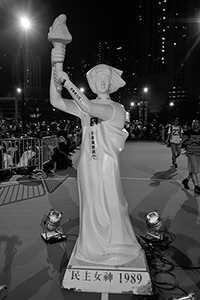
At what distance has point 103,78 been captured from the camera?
317cm

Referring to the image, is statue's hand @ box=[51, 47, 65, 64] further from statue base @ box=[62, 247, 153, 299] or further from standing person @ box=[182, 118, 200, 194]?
standing person @ box=[182, 118, 200, 194]

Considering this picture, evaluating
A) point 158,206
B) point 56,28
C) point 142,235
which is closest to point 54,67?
point 56,28

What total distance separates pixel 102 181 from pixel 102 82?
3.69 feet

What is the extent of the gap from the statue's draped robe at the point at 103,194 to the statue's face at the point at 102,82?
5.9 inches

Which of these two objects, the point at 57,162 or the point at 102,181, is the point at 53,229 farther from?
the point at 57,162

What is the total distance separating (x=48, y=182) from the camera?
873 centimetres

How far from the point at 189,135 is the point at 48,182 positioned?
14.5 feet

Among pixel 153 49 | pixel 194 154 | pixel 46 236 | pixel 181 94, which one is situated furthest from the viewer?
pixel 153 49

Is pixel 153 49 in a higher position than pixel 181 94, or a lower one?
higher

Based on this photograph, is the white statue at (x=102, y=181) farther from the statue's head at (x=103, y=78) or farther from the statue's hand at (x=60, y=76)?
the statue's hand at (x=60, y=76)

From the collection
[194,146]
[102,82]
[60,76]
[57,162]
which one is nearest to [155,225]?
[102,82]

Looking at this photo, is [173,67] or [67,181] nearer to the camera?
[67,181]

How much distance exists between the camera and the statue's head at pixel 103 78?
3.17 m

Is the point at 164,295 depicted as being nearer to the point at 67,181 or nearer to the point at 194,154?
the point at 194,154
